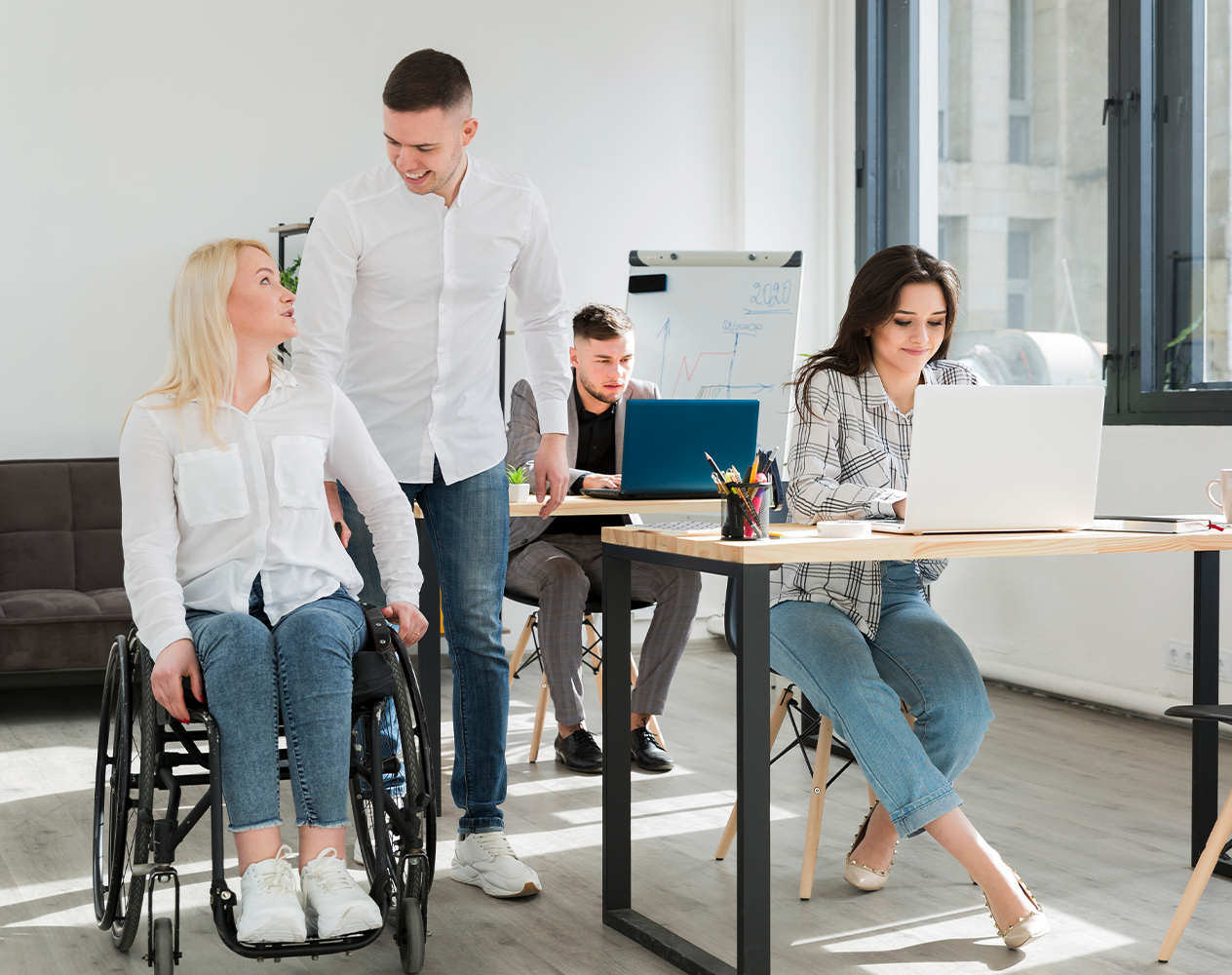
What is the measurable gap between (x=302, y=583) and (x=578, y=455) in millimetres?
1716

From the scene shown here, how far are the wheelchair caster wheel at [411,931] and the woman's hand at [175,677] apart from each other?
0.43 metres

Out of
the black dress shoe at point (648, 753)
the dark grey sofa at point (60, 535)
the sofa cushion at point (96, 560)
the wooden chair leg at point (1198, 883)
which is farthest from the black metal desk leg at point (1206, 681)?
the sofa cushion at point (96, 560)

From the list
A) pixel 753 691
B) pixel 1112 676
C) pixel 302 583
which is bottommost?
pixel 1112 676

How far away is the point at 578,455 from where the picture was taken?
12.0 ft

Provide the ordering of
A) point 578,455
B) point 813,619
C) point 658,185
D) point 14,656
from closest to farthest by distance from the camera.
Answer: point 813,619, point 578,455, point 14,656, point 658,185

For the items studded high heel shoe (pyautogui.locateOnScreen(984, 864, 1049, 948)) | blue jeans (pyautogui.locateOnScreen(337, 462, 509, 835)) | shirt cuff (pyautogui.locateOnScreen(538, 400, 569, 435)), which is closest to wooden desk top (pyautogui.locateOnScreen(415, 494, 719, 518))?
shirt cuff (pyautogui.locateOnScreen(538, 400, 569, 435))

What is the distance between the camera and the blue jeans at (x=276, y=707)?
6.03 ft

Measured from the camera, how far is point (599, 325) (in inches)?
139

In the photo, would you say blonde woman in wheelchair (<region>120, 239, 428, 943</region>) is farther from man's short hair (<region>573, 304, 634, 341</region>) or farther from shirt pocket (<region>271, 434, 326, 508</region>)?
man's short hair (<region>573, 304, 634, 341</region>)

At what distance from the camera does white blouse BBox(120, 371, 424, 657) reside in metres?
1.96

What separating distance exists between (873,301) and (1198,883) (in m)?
1.16

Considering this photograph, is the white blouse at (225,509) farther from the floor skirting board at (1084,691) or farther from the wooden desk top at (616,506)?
the floor skirting board at (1084,691)

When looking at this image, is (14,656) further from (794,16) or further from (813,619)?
(794,16)

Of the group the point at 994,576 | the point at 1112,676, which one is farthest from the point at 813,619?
the point at 994,576
